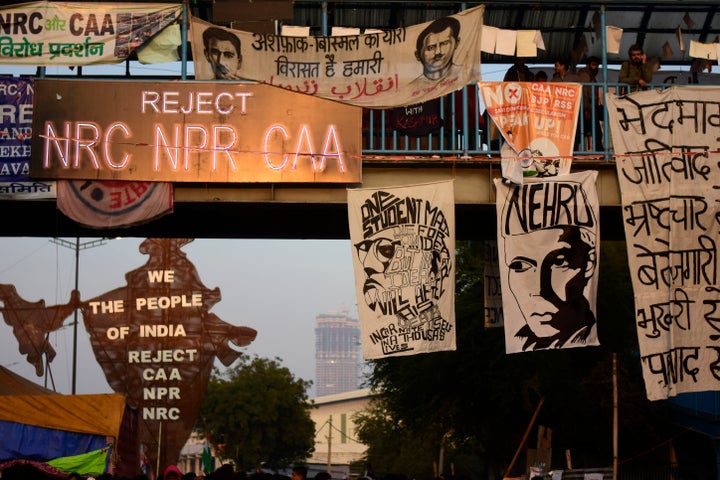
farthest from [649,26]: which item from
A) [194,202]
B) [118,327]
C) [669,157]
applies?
[118,327]

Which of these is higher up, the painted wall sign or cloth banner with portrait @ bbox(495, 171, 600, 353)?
the painted wall sign

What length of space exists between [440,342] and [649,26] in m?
8.99

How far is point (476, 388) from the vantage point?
109 ft

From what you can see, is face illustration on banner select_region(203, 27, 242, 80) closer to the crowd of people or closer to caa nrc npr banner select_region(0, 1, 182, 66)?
caa nrc npr banner select_region(0, 1, 182, 66)

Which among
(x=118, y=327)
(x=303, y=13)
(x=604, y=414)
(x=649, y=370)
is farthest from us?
(x=118, y=327)

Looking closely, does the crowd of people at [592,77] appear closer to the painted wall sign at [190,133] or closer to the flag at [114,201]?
the painted wall sign at [190,133]

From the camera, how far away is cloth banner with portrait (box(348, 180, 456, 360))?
60.6ft

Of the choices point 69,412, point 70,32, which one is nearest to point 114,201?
point 70,32

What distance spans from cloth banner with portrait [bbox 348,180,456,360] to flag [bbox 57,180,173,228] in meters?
2.97

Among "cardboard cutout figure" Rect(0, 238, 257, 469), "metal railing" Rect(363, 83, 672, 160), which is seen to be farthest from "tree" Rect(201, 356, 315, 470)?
"metal railing" Rect(363, 83, 672, 160)

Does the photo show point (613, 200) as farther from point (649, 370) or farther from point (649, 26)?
point (649, 26)

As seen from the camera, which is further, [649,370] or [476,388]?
[476,388]

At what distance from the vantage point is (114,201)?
1888cm

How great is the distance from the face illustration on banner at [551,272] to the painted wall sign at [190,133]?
2751 millimetres
